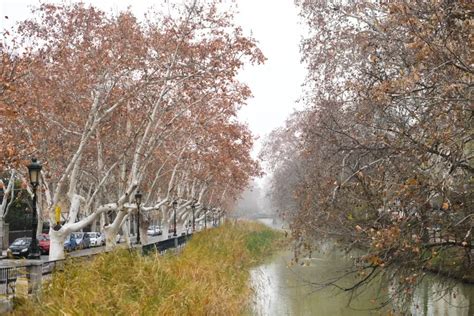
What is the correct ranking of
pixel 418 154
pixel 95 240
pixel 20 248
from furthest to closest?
pixel 95 240 → pixel 20 248 → pixel 418 154

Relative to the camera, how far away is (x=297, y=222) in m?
16.5

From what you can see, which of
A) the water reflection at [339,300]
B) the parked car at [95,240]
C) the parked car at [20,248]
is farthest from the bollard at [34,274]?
the parked car at [95,240]

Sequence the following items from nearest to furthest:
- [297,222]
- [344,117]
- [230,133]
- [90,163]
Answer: [297,222]
[344,117]
[230,133]
[90,163]

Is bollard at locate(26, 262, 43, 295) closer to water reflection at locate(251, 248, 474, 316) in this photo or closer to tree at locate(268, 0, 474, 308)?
tree at locate(268, 0, 474, 308)

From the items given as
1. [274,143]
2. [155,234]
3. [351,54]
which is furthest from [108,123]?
[155,234]

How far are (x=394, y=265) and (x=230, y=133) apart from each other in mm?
17424

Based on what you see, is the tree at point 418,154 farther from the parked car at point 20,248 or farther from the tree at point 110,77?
the parked car at point 20,248

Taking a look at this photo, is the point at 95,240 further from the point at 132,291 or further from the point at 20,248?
the point at 132,291

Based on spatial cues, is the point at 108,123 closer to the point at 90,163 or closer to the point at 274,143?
the point at 90,163

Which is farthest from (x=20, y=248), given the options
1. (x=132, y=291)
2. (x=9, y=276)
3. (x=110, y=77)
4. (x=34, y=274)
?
(x=132, y=291)

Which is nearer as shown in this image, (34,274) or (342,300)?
(34,274)

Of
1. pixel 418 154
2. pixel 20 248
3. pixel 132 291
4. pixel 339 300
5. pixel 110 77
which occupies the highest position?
pixel 110 77

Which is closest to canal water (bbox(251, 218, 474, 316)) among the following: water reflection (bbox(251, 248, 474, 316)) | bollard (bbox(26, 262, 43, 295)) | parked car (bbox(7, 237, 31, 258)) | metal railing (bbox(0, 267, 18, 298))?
water reflection (bbox(251, 248, 474, 316))

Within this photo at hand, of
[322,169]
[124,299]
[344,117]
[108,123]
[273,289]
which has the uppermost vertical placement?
[108,123]
